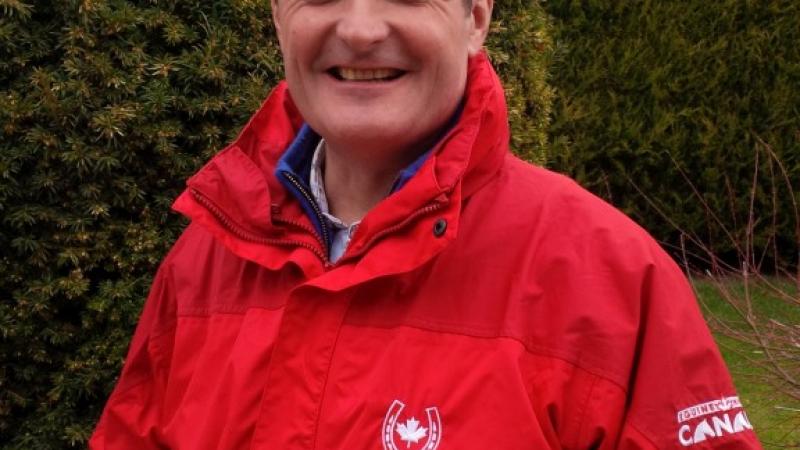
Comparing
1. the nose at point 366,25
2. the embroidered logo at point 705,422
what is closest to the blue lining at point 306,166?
the nose at point 366,25

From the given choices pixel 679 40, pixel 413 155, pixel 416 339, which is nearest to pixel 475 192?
pixel 413 155

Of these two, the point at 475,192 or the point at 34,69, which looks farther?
the point at 34,69

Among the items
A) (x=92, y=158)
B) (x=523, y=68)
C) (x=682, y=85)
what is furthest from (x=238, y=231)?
(x=682, y=85)

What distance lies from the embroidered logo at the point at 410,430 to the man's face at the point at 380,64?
19.4 inches

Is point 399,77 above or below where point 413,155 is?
above

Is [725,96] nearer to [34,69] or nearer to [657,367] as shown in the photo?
[34,69]

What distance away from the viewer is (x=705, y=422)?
1.86 metres

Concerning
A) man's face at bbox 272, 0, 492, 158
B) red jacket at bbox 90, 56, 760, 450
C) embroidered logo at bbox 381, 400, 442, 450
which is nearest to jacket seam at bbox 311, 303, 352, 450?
red jacket at bbox 90, 56, 760, 450

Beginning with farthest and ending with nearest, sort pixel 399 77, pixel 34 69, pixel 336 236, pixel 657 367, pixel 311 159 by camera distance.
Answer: pixel 34 69
pixel 311 159
pixel 336 236
pixel 399 77
pixel 657 367

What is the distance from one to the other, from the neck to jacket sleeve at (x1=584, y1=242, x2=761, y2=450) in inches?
22.1

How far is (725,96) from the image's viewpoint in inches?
308

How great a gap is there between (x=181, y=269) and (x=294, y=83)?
493mm

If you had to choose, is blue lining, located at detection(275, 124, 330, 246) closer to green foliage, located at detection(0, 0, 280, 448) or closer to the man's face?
the man's face

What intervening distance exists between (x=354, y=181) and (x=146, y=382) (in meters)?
0.66
